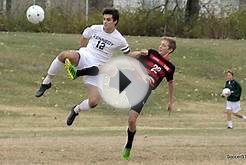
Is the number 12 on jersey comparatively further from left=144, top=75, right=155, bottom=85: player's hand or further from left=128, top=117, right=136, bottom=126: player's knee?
left=128, top=117, right=136, bottom=126: player's knee

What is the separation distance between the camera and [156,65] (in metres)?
12.3

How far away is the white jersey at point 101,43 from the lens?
1254 cm

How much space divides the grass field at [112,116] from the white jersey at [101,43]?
158cm

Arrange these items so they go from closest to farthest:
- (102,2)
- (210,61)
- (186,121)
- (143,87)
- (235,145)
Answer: (143,87) < (235,145) < (186,121) < (210,61) < (102,2)

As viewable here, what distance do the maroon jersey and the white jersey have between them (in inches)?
21.9

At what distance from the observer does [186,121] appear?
25.0 metres

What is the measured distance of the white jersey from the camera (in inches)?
494

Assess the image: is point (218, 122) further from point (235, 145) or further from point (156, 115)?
point (235, 145)

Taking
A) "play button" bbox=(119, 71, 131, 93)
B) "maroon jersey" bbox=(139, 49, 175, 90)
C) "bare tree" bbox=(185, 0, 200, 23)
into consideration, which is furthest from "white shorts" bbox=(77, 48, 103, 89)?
"bare tree" bbox=(185, 0, 200, 23)

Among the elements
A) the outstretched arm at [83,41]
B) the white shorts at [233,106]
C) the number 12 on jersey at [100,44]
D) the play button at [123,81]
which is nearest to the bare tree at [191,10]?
the white shorts at [233,106]

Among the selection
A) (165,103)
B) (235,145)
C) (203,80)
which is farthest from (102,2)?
(235,145)

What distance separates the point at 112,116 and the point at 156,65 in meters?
13.2

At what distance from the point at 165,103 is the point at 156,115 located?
6.94ft

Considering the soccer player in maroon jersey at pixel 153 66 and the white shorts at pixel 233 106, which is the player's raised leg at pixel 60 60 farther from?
the white shorts at pixel 233 106
